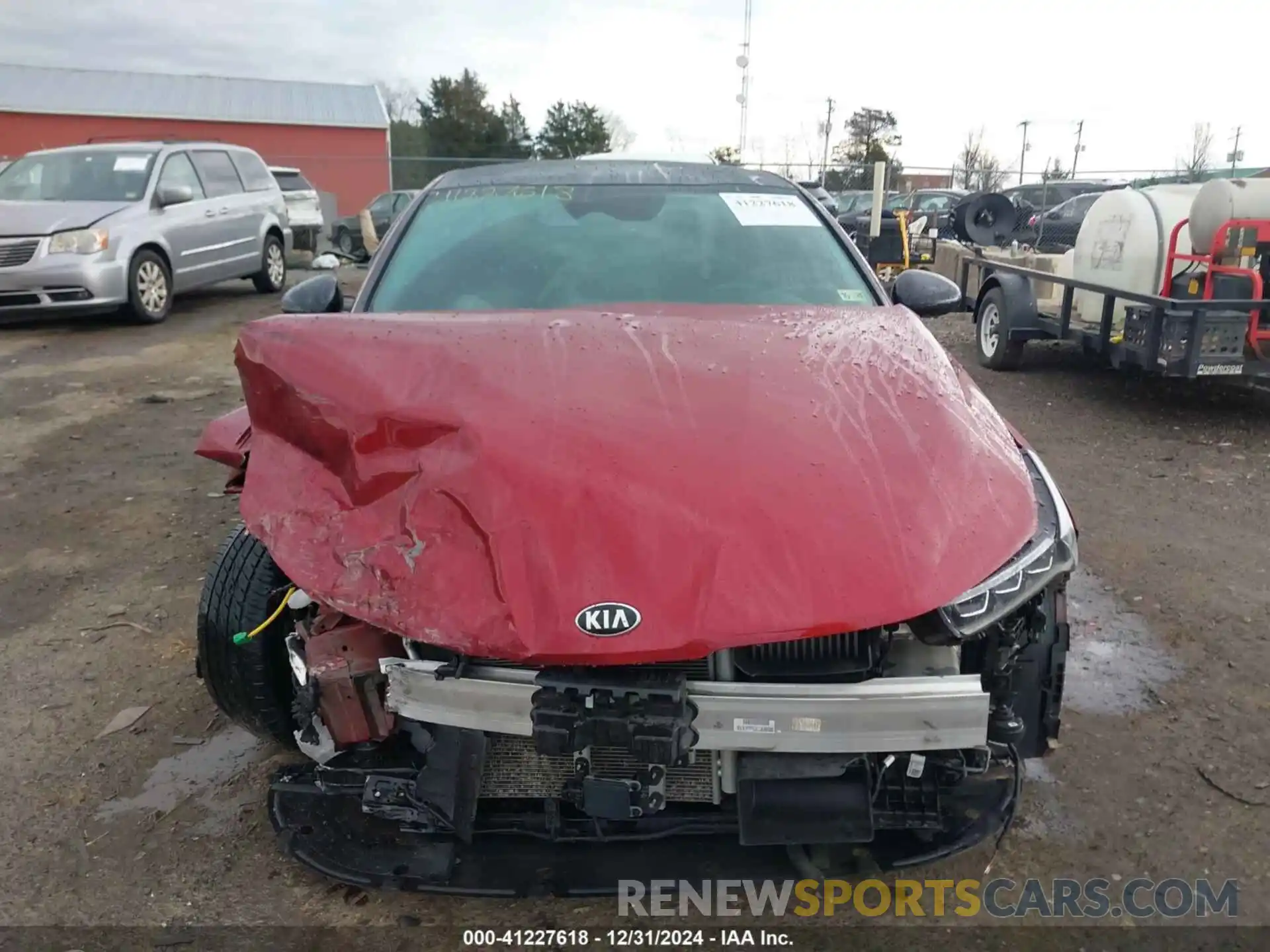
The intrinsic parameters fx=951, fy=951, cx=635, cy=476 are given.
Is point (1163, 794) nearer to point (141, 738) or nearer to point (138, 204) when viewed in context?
point (141, 738)

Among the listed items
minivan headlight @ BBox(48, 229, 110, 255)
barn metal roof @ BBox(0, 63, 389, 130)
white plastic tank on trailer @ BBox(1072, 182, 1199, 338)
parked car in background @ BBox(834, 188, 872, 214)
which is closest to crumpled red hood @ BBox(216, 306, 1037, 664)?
white plastic tank on trailer @ BBox(1072, 182, 1199, 338)

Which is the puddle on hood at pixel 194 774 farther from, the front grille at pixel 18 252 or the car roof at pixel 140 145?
the car roof at pixel 140 145

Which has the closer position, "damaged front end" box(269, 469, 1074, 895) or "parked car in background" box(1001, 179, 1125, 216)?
"damaged front end" box(269, 469, 1074, 895)

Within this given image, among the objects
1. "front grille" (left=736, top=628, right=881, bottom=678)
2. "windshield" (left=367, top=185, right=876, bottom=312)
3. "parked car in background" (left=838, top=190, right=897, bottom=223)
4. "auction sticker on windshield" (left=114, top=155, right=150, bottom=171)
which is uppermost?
"auction sticker on windshield" (left=114, top=155, right=150, bottom=171)

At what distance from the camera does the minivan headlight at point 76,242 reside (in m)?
8.80

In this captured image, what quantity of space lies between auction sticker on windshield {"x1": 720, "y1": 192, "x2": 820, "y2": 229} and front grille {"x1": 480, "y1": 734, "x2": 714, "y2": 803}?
2010 millimetres

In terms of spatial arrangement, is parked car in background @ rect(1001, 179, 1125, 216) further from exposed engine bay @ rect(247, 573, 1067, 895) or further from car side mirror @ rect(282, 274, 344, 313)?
exposed engine bay @ rect(247, 573, 1067, 895)

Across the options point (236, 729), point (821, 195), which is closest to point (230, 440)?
point (236, 729)

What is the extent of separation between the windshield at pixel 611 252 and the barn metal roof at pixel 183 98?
36495 millimetres

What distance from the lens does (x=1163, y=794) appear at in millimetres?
2771

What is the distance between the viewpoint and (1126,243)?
22.9 feet

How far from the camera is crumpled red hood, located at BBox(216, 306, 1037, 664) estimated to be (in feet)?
6.08

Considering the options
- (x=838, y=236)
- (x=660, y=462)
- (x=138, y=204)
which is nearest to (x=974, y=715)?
(x=660, y=462)

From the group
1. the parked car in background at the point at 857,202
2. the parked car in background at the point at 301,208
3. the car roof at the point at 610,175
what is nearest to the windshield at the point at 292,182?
the parked car in background at the point at 301,208
